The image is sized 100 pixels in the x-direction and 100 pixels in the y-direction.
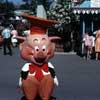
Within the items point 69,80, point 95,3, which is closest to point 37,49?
point 69,80

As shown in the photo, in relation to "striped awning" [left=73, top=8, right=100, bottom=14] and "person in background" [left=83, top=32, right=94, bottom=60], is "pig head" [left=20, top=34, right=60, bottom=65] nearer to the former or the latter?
"person in background" [left=83, top=32, right=94, bottom=60]

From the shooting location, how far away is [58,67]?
20750 millimetres

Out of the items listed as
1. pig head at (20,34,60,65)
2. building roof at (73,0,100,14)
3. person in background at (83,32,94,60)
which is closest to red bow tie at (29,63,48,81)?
pig head at (20,34,60,65)

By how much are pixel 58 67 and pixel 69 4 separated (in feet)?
46.4

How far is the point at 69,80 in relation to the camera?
1631cm

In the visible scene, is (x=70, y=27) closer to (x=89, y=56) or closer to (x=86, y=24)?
(x=86, y=24)

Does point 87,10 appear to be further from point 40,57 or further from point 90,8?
point 40,57

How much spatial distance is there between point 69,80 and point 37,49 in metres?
5.17

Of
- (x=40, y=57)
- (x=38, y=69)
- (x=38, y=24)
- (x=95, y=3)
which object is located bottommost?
(x=38, y=69)

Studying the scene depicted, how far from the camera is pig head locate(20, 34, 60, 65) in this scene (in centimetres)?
1127

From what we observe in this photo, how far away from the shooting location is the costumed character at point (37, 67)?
37.0 feet

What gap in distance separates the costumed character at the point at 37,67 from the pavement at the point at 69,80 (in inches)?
57.0

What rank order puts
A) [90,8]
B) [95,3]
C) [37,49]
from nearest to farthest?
[37,49] → [90,8] → [95,3]

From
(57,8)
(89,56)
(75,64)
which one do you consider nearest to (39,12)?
(57,8)
